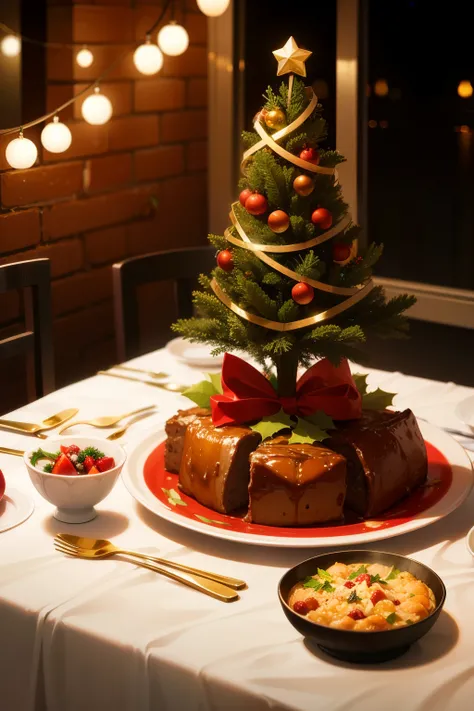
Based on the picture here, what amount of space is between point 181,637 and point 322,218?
0.61 metres

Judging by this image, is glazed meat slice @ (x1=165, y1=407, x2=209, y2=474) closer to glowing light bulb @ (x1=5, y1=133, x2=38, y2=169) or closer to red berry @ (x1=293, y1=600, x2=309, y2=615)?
red berry @ (x1=293, y1=600, x2=309, y2=615)

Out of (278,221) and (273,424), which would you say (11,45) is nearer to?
(278,221)

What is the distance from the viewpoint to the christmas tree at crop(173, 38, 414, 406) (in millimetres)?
1396

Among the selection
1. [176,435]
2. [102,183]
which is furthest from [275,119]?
[102,183]

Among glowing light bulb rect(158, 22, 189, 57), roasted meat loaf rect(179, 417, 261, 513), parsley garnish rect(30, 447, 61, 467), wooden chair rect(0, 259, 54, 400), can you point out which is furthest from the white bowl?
glowing light bulb rect(158, 22, 189, 57)

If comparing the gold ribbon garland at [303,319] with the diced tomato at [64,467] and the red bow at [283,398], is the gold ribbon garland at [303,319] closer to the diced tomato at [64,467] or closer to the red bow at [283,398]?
the red bow at [283,398]

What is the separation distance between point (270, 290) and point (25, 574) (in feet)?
1.74

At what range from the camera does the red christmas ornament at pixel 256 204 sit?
139 cm

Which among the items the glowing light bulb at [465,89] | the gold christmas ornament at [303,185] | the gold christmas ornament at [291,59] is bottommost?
the gold christmas ornament at [303,185]

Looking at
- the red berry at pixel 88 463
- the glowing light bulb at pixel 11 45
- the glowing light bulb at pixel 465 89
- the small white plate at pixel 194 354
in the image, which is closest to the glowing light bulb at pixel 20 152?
the glowing light bulb at pixel 11 45

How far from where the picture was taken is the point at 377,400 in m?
1.58

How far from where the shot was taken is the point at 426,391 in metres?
2.01

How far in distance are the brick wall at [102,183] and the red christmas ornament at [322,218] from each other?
1.42m

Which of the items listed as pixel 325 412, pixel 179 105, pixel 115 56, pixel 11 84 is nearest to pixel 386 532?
pixel 325 412
